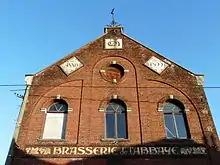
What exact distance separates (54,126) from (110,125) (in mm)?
2984

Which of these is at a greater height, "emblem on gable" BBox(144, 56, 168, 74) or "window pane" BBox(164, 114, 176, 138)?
"emblem on gable" BBox(144, 56, 168, 74)

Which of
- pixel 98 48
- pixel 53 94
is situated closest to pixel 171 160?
pixel 53 94

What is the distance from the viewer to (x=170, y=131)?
15109mm

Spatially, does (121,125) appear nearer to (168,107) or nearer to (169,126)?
(169,126)

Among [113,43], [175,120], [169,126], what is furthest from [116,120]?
[113,43]

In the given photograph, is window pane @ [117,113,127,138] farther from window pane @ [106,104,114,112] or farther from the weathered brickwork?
window pane @ [106,104,114,112]

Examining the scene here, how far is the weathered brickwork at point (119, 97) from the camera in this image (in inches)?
543

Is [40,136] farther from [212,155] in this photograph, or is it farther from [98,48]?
[212,155]

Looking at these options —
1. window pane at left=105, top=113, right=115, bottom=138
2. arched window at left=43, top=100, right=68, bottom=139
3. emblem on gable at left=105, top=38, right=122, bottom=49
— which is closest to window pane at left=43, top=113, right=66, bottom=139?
arched window at left=43, top=100, right=68, bottom=139

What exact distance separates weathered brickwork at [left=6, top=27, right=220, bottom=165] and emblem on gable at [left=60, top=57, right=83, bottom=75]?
23 cm

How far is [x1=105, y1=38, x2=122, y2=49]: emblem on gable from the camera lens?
19000 mm

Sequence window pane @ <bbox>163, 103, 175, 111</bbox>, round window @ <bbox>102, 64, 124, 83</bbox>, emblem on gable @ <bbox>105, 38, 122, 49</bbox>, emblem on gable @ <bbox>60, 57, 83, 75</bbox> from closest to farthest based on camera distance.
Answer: window pane @ <bbox>163, 103, 175, 111</bbox> < round window @ <bbox>102, 64, 124, 83</bbox> < emblem on gable @ <bbox>60, 57, 83, 75</bbox> < emblem on gable @ <bbox>105, 38, 122, 49</bbox>

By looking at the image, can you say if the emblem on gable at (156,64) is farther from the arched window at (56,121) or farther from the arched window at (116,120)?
the arched window at (56,121)

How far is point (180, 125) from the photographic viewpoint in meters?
15.4
